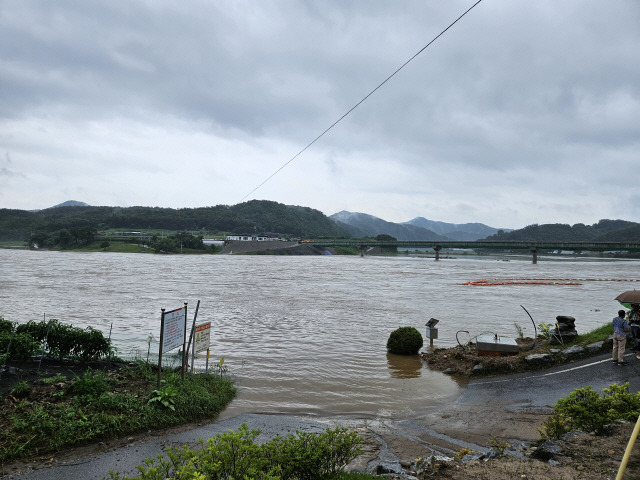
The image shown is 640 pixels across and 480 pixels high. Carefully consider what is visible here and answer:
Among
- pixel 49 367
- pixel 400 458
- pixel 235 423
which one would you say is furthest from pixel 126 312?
pixel 400 458

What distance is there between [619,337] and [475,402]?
4.52 meters

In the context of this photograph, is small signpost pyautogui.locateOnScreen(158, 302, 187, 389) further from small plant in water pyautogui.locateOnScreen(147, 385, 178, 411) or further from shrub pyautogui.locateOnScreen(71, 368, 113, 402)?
shrub pyautogui.locateOnScreen(71, 368, 113, 402)

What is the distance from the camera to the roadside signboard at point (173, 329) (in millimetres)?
9012

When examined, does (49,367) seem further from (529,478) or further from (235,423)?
(529,478)

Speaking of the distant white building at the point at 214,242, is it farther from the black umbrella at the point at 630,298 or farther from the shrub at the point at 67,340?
the black umbrella at the point at 630,298

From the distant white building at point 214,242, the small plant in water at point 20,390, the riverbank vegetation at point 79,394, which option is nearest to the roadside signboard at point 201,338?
the riverbank vegetation at point 79,394

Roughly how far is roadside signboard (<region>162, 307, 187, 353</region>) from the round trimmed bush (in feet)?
28.2

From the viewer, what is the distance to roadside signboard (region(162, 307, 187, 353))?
9.01 metres

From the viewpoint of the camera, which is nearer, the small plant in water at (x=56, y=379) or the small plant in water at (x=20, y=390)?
the small plant in water at (x=20, y=390)

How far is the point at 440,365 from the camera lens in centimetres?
1389

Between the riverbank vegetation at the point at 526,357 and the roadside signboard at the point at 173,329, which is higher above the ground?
the roadside signboard at the point at 173,329

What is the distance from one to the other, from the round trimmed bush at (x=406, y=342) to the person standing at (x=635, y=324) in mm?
6531

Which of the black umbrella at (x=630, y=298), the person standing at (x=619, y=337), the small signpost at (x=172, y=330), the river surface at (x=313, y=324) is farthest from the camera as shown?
the black umbrella at (x=630, y=298)

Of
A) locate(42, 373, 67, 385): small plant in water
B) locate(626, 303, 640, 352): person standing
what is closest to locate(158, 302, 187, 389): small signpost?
locate(42, 373, 67, 385): small plant in water
